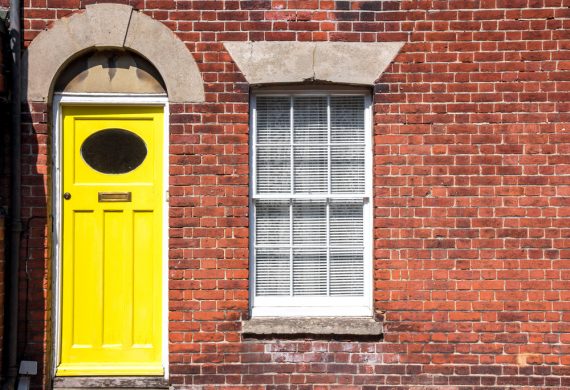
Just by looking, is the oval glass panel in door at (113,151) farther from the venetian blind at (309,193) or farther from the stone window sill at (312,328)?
the stone window sill at (312,328)

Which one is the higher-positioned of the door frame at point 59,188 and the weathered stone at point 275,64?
the weathered stone at point 275,64

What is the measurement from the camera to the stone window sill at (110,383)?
209 inches

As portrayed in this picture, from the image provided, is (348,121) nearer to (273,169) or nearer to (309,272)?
(273,169)

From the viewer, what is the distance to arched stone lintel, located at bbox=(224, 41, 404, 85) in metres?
5.35

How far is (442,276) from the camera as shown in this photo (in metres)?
5.32

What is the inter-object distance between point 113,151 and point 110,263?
3.31 ft

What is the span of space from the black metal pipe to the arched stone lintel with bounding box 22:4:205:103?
3.8 inches

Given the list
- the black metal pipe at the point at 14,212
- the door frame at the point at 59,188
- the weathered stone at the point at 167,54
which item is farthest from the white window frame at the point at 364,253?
the black metal pipe at the point at 14,212

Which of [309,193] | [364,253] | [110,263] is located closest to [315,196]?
[309,193]

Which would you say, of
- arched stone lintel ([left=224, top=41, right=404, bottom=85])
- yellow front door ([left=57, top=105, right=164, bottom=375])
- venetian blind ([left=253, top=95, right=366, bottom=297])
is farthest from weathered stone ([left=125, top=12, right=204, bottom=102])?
venetian blind ([left=253, top=95, right=366, bottom=297])

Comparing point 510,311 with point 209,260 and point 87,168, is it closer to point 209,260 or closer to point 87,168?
point 209,260

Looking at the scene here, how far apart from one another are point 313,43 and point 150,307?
2770 mm

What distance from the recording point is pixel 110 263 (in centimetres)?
544

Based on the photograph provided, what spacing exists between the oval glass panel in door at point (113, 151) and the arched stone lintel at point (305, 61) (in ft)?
3.89
